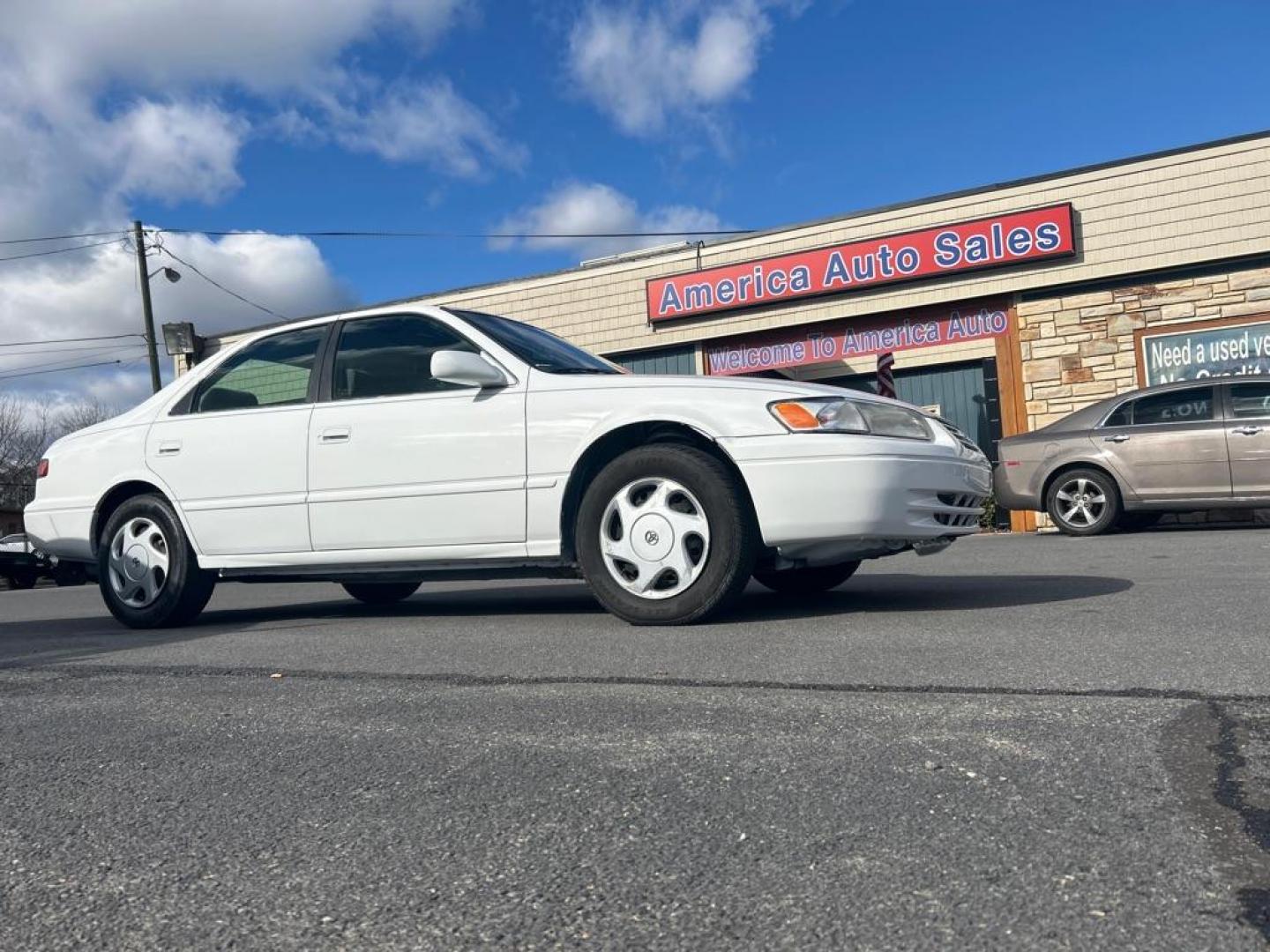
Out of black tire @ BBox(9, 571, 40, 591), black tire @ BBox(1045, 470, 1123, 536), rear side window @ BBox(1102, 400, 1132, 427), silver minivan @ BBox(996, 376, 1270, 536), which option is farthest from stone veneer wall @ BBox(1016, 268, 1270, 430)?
black tire @ BBox(9, 571, 40, 591)

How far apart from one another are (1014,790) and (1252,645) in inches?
71.7

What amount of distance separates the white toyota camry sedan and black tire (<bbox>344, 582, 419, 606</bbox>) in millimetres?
1163

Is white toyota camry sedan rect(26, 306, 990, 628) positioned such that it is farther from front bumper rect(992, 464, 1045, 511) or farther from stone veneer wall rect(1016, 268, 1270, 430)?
stone veneer wall rect(1016, 268, 1270, 430)

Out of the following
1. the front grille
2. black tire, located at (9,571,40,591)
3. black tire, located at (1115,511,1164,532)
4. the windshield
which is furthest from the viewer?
black tire, located at (9,571,40,591)

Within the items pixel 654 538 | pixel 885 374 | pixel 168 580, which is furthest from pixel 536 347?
pixel 885 374

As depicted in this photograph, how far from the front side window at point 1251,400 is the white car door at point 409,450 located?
745 centimetres

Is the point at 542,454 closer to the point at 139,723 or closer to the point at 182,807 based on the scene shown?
the point at 139,723

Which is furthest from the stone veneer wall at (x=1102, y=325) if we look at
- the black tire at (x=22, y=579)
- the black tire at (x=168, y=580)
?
the black tire at (x=22, y=579)

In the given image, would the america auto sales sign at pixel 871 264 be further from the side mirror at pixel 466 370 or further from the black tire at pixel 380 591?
the side mirror at pixel 466 370

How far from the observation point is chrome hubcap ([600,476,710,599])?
439 centimetres

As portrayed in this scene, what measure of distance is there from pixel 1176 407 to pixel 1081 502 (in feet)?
3.78

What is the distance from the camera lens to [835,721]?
2.67 meters

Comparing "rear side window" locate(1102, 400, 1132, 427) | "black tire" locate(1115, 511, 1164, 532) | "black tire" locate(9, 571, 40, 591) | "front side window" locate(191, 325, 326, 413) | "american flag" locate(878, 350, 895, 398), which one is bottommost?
"black tire" locate(9, 571, 40, 591)

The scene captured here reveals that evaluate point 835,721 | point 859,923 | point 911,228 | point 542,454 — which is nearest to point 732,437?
point 542,454
